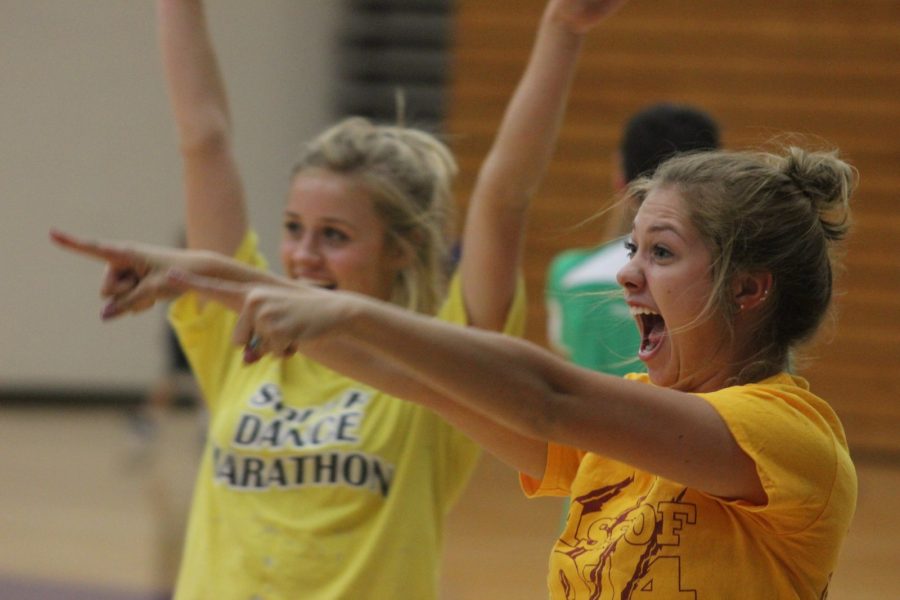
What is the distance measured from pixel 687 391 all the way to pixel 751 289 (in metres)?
0.15

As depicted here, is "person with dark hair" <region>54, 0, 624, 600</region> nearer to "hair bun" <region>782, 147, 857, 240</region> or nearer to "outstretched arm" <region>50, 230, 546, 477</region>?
"outstretched arm" <region>50, 230, 546, 477</region>

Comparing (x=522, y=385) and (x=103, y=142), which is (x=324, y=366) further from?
(x=103, y=142)

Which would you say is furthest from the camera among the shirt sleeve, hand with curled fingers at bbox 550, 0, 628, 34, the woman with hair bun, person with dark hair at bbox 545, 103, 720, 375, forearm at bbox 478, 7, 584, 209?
person with dark hair at bbox 545, 103, 720, 375

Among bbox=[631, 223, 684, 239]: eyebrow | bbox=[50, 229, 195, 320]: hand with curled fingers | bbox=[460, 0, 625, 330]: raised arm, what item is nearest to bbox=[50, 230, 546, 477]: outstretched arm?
bbox=[50, 229, 195, 320]: hand with curled fingers

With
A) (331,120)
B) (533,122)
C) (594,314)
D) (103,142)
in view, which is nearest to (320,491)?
(533,122)

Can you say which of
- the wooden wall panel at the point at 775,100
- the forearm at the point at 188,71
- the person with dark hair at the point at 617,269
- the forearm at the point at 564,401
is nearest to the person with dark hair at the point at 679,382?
the forearm at the point at 564,401

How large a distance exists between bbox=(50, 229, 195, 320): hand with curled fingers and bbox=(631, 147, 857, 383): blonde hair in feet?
2.00

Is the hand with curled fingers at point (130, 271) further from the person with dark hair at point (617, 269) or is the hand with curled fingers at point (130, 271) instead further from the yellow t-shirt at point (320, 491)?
the person with dark hair at point (617, 269)

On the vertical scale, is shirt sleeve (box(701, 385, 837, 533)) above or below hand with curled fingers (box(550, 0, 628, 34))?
below

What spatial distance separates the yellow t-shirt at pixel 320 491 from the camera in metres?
2.08

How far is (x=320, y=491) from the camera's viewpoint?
2.11m

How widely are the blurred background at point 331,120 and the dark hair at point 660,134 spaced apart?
13.9 ft

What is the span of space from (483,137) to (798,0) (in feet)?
7.29

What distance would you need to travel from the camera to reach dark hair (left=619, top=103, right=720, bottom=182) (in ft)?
9.56
